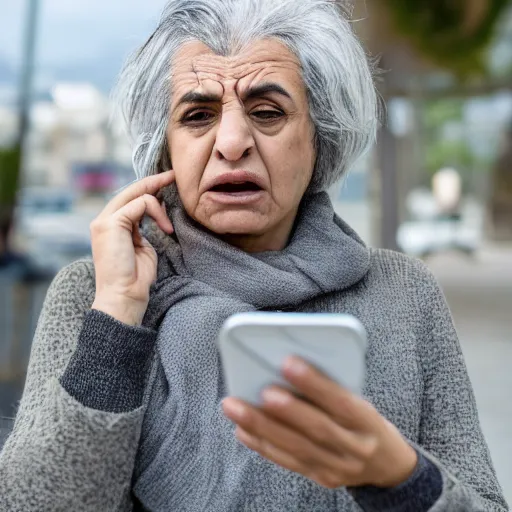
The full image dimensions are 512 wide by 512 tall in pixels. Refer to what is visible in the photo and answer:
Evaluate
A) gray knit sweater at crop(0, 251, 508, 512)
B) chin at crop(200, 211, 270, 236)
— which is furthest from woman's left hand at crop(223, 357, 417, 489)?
chin at crop(200, 211, 270, 236)

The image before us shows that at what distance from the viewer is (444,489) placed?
1.05 m

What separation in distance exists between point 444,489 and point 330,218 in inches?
21.0

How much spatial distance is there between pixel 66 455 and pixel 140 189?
0.43 metres

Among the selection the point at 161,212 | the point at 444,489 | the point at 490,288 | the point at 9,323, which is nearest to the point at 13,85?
the point at 9,323

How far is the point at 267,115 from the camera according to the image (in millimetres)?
1341

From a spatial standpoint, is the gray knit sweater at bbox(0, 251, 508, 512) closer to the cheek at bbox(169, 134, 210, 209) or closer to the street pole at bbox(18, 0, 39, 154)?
the cheek at bbox(169, 134, 210, 209)

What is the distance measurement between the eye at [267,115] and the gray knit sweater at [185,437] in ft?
0.98

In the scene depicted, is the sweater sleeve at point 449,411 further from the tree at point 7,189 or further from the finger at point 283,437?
the tree at point 7,189

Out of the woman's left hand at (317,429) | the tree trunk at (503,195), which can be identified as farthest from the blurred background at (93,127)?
the woman's left hand at (317,429)

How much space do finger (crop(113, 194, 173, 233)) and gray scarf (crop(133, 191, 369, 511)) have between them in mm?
22

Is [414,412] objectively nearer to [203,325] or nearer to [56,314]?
[203,325]

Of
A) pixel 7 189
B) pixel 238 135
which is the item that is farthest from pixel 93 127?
pixel 238 135

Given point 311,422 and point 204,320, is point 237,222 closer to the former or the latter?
point 204,320

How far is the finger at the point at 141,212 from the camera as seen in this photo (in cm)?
129
